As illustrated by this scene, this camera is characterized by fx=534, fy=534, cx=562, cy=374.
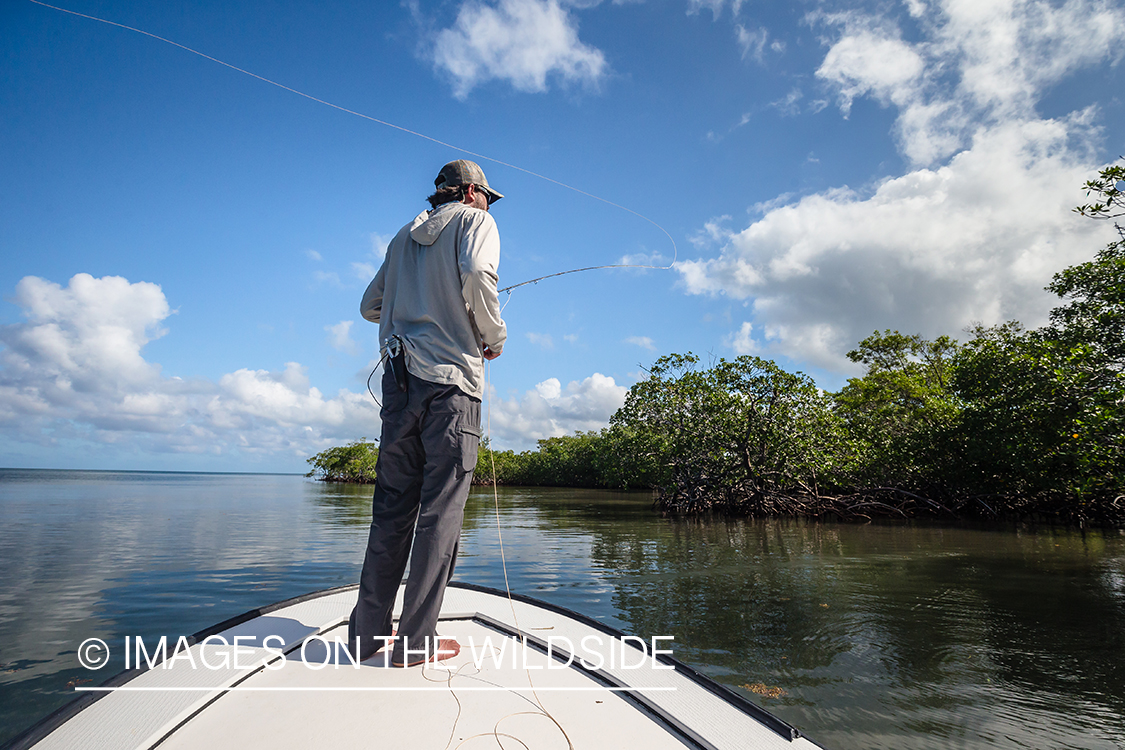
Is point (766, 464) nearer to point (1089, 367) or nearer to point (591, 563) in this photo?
point (1089, 367)

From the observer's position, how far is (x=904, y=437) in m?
16.5

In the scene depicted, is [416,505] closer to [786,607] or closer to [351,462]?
[786,607]

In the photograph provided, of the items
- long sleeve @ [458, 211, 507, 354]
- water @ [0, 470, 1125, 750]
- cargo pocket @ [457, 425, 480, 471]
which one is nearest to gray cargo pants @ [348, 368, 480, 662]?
cargo pocket @ [457, 425, 480, 471]

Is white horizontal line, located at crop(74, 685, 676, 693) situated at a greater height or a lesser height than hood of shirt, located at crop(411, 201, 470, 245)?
lesser

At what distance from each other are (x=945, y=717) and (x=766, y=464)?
14.0 m

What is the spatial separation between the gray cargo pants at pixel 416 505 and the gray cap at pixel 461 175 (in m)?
0.92

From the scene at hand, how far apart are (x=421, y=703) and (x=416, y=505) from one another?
0.71 metres

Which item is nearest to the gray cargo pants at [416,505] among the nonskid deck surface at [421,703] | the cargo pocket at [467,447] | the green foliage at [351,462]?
the cargo pocket at [467,447]

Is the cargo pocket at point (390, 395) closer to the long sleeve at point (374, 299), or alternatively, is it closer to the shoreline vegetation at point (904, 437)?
the long sleeve at point (374, 299)

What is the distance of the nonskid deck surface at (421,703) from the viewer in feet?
4.58

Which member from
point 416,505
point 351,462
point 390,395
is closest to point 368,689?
point 416,505

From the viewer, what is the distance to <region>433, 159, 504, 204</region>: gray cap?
2391 millimetres

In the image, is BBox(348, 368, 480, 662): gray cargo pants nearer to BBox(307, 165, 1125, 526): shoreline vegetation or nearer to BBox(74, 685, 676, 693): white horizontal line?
BBox(74, 685, 676, 693): white horizontal line

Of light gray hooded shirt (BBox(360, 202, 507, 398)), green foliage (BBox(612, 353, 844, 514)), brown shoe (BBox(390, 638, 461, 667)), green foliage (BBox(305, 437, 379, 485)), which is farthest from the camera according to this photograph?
green foliage (BBox(305, 437, 379, 485))
